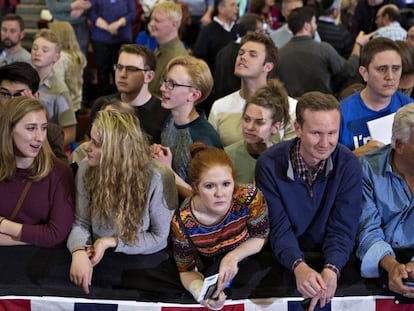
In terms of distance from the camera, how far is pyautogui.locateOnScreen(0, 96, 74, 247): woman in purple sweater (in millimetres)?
2793

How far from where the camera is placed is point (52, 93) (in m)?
4.65

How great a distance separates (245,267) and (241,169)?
0.73 m

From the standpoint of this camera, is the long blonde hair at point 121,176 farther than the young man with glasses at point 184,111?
No

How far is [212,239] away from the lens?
268 cm

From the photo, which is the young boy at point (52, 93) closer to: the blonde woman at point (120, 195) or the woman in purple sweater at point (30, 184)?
the woman in purple sweater at point (30, 184)

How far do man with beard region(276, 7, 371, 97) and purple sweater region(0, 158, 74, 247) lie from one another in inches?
102

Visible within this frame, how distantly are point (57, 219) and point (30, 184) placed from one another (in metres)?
0.18

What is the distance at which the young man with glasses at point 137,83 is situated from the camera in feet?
13.1

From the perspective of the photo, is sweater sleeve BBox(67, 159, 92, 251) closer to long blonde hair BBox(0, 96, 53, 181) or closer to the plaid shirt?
long blonde hair BBox(0, 96, 53, 181)

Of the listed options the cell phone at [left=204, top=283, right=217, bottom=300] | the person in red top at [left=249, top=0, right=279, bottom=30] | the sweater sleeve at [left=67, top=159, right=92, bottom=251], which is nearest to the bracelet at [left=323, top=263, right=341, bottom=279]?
the cell phone at [left=204, top=283, right=217, bottom=300]

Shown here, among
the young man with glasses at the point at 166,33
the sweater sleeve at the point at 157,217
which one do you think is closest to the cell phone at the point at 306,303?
the sweater sleeve at the point at 157,217

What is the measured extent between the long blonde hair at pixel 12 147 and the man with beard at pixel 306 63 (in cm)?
258

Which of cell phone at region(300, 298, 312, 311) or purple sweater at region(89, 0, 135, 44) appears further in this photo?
purple sweater at region(89, 0, 135, 44)

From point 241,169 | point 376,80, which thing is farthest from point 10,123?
point 376,80
